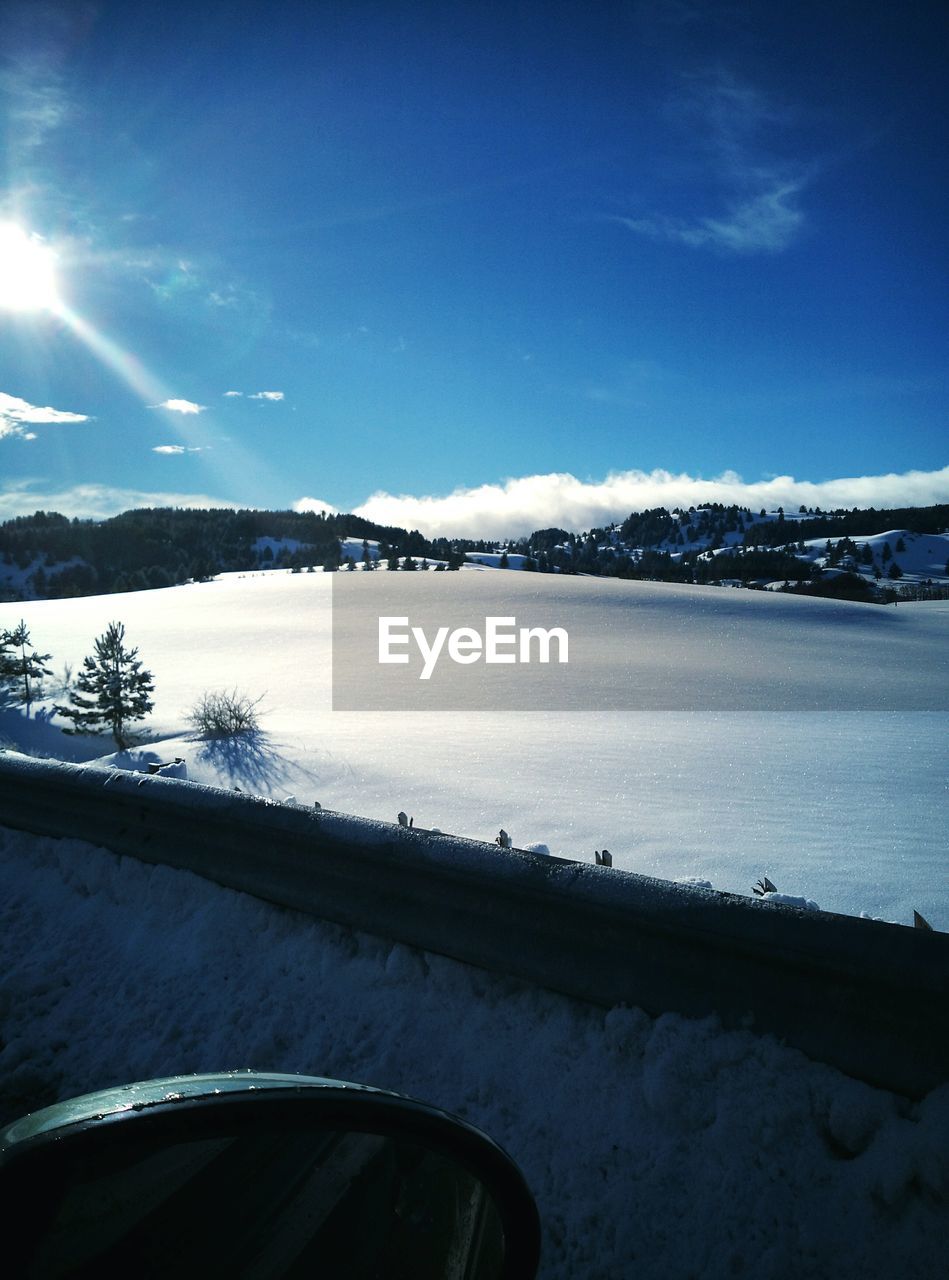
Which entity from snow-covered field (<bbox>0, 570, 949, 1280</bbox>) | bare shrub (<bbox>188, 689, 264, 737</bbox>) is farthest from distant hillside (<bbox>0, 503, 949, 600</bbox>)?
snow-covered field (<bbox>0, 570, 949, 1280</bbox>)

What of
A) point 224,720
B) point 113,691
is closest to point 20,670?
point 113,691

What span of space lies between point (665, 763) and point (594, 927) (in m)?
9.68

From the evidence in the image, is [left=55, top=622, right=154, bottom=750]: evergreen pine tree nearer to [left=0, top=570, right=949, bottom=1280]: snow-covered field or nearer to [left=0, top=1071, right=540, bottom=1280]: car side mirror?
[left=0, top=570, right=949, bottom=1280]: snow-covered field

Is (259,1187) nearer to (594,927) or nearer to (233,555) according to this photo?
(594,927)

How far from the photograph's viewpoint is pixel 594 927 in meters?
2.36

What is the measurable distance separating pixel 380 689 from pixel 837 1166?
2221 centimetres

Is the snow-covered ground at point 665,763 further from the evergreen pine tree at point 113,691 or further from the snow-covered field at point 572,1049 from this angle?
the evergreen pine tree at point 113,691

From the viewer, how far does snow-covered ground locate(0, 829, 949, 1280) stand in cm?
169

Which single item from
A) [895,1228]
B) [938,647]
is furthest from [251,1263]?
[938,647]

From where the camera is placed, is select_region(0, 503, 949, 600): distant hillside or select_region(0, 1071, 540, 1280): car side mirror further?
select_region(0, 503, 949, 600): distant hillside

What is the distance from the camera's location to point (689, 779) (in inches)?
408

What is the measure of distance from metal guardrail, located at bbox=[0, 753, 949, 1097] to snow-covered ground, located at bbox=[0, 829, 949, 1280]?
3.1 inches

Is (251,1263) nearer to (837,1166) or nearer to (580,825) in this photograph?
(837,1166)

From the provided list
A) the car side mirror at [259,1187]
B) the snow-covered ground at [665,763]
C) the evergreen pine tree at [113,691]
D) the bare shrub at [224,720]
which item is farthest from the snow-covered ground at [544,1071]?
the evergreen pine tree at [113,691]
